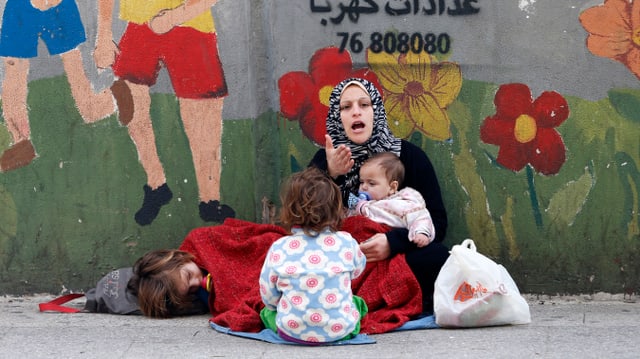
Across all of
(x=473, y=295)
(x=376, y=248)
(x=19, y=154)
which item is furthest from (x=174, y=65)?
(x=473, y=295)

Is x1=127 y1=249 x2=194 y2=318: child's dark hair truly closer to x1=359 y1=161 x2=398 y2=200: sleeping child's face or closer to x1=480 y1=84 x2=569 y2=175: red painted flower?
x1=359 y1=161 x2=398 y2=200: sleeping child's face

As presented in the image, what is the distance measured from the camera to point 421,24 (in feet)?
18.5

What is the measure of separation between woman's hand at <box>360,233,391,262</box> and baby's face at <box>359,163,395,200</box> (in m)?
0.24

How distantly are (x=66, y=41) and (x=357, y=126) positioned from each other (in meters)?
1.69

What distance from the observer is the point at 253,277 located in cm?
533

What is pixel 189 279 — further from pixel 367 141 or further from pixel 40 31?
pixel 40 31

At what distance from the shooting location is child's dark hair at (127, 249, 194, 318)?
532 centimetres

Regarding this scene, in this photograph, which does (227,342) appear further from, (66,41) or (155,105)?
(66,41)

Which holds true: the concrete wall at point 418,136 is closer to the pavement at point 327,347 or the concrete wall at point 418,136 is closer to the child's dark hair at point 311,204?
the pavement at point 327,347

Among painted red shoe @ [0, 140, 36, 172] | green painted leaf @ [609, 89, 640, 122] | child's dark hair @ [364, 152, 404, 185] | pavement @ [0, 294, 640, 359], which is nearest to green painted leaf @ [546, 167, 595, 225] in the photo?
green painted leaf @ [609, 89, 640, 122]

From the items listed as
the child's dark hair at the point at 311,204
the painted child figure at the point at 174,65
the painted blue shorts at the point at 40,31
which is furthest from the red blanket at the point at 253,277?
the painted blue shorts at the point at 40,31

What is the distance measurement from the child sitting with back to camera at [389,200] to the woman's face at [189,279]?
2.76ft

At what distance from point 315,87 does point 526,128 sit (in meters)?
1.16

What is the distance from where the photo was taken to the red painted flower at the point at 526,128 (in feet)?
18.4
